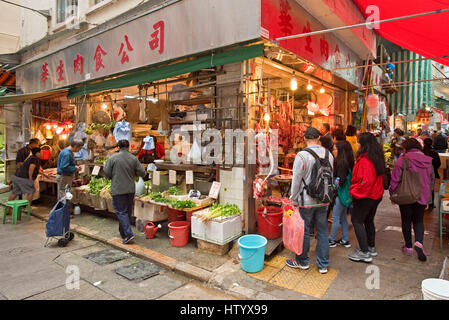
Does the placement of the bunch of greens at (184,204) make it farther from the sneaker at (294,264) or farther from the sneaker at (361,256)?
the sneaker at (361,256)

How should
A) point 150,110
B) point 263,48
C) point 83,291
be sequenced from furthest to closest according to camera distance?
1. point 150,110
2. point 263,48
3. point 83,291

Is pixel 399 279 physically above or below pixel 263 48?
below

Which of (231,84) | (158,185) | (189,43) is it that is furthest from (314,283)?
(189,43)

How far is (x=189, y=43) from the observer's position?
6129 mm

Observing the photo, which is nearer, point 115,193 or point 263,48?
point 263,48

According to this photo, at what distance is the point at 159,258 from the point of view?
18.1 ft

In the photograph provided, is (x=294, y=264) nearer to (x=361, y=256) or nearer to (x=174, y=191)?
(x=361, y=256)

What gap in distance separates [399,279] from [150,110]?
767cm

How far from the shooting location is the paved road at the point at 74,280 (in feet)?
Answer: 14.0

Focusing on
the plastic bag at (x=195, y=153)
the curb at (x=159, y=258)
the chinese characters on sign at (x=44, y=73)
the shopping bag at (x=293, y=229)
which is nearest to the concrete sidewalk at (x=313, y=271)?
the curb at (x=159, y=258)

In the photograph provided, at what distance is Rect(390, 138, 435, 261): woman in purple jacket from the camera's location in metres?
4.93

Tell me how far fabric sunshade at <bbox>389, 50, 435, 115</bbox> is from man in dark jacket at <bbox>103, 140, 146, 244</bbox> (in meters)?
14.7

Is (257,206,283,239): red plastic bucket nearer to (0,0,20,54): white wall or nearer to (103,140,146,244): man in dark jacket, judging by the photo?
(103,140,146,244): man in dark jacket
